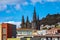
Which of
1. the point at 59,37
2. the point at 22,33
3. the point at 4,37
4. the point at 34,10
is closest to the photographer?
the point at 4,37

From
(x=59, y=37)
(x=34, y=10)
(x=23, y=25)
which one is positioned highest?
(x=34, y=10)

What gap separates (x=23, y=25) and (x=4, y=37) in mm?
47803

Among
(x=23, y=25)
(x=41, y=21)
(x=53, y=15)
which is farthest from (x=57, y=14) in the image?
(x=23, y=25)

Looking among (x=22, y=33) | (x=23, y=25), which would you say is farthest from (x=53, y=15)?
(x=22, y=33)

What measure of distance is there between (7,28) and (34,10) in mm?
47939

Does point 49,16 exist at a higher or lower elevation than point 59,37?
higher

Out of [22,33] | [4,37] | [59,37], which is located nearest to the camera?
[4,37]

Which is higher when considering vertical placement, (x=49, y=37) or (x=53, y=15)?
(x=53, y=15)

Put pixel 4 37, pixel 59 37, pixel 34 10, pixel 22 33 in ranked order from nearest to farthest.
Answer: pixel 4 37 < pixel 59 37 < pixel 22 33 < pixel 34 10

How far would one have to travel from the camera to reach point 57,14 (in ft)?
248

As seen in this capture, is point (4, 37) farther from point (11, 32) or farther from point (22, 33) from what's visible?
point (22, 33)

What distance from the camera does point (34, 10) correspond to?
236 ft

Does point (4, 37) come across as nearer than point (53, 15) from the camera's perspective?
Yes

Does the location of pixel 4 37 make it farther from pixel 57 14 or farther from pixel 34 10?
pixel 57 14
